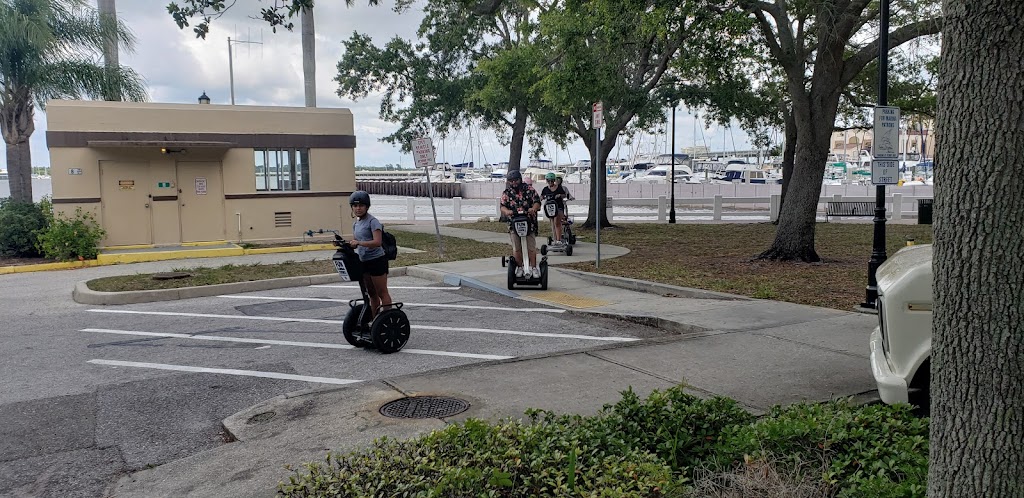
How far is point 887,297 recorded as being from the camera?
194 inches

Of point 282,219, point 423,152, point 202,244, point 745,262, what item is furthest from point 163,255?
point 745,262

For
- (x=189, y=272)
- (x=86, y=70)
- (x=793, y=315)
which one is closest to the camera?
(x=793, y=315)

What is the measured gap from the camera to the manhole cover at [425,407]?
5.68 metres

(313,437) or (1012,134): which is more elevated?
(1012,134)

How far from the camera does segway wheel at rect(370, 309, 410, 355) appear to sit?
7941 mm

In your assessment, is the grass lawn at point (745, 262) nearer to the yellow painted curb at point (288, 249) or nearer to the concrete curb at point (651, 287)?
the concrete curb at point (651, 287)

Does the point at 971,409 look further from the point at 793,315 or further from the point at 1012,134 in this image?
the point at 793,315

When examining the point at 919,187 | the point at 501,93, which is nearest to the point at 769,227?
the point at 501,93

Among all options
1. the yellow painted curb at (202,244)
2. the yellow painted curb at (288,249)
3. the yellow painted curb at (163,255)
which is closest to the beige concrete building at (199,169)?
the yellow painted curb at (202,244)

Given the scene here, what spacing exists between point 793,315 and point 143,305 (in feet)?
31.5

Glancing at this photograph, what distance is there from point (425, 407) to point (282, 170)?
631 inches

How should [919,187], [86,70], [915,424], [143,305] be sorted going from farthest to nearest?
[919,187], [86,70], [143,305], [915,424]

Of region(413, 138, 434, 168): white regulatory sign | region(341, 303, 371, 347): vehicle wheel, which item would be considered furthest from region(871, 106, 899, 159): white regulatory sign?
region(413, 138, 434, 168): white regulatory sign

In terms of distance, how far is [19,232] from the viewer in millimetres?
17406
